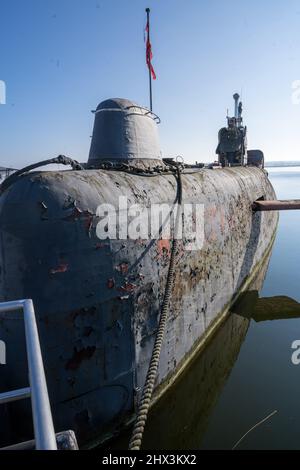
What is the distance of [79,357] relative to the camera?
5777mm

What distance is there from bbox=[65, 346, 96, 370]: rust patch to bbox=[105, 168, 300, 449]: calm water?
190cm

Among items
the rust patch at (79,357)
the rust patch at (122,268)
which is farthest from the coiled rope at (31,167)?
the rust patch at (79,357)

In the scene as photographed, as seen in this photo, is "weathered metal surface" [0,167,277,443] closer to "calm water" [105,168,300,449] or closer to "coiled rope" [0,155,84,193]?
"coiled rope" [0,155,84,193]

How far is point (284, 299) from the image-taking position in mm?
14336

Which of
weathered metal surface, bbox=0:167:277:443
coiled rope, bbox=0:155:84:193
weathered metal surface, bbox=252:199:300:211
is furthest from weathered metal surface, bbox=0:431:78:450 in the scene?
weathered metal surface, bbox=252:199:300:211

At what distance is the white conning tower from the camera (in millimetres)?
9242

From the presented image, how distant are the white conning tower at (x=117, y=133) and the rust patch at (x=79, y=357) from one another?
17.0 feet

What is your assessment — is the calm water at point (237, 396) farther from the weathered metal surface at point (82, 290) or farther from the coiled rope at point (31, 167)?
the coiled rope at point (31, 167)

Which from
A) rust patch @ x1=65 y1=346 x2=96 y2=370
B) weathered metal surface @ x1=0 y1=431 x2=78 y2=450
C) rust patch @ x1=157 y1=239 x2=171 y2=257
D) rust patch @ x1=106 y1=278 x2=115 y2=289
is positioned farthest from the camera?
rust patch @ x1=157 y1=239 x2=171 y2=257

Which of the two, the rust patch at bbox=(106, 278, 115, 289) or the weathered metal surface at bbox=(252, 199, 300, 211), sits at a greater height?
the weathered metal surface at bbox=(252, 199, 300, 211)

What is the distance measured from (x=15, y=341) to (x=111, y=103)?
6.71 metres

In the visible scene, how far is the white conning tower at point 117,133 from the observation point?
9.24 m

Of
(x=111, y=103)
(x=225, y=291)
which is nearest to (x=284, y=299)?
Answer: (x=225, y=291)
